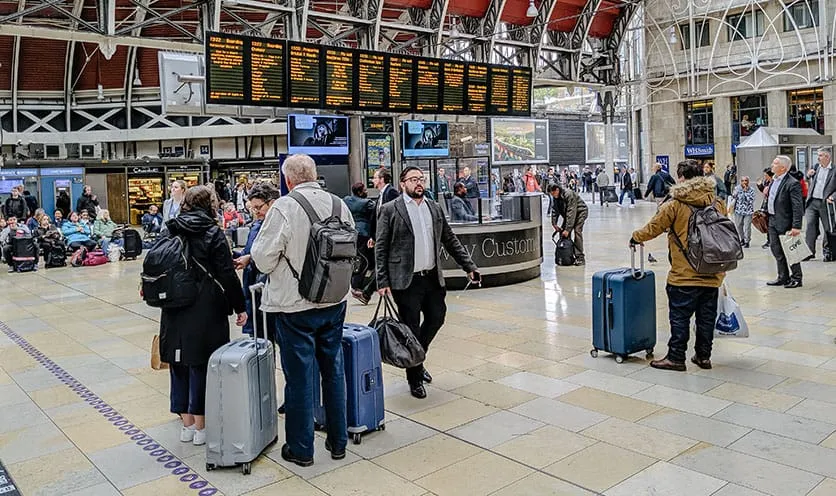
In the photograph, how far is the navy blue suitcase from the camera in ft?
13.7

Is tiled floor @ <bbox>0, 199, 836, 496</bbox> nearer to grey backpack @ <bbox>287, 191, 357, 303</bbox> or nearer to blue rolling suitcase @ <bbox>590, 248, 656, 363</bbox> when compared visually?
blue rolling suitcase @ <bbox>590, 248, 656, 363</bbox>

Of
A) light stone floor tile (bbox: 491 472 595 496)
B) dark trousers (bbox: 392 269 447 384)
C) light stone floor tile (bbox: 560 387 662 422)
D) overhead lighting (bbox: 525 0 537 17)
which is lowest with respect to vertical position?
light stone floor tile (bbox: 491 472 595 496)

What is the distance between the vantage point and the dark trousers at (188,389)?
420 cm

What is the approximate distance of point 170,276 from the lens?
157 inches

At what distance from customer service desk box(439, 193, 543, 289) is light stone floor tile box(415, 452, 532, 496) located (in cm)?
619

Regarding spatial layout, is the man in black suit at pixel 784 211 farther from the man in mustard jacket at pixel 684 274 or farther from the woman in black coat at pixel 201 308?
the woman in black coat at pixel 201 308

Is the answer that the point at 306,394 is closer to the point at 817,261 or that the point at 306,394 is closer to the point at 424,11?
the point at 817,261

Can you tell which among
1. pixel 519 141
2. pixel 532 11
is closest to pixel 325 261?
pixel 532 11

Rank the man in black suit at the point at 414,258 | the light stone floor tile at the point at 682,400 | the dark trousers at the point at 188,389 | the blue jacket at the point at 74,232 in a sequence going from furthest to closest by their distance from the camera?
the blue jacket at the point at 74,232 → the man in black suit at the point at 414,258 → the light stone floor tile at the point at 682,400 → the dark trousers at the point at 188,389

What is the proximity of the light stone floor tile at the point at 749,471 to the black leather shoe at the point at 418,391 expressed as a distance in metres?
1.85

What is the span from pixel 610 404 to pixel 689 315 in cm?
113

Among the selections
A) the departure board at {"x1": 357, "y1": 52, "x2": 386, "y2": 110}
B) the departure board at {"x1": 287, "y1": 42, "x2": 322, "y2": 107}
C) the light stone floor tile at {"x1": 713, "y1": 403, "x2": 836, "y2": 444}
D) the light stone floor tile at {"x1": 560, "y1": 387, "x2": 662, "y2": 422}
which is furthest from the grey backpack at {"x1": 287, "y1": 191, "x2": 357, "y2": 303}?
the departure board at {"x1": 357, "y1": 52, "x2": 386, "y2": 110}

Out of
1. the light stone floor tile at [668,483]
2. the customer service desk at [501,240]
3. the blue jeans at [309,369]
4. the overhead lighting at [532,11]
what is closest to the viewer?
the light stone floor tile at [668,483]

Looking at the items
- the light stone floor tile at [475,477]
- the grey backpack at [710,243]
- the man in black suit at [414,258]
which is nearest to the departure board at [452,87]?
the grey backpack at [710,243]
